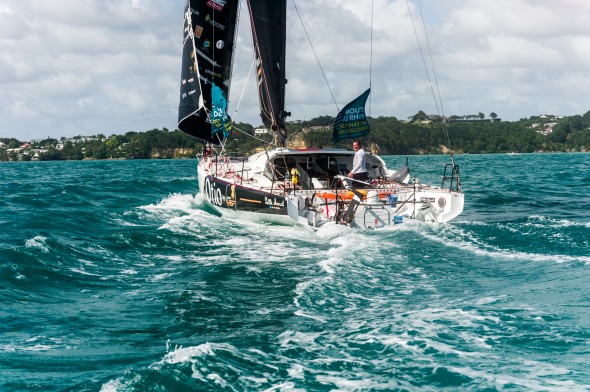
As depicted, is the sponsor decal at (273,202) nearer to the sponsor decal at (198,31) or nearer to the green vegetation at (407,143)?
the sponsor decal at (198,31)

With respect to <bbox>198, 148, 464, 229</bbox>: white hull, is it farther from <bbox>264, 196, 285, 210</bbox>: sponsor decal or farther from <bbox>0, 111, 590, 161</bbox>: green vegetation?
<bbox>0, 111, 590, 161</bbox>: green vegetation

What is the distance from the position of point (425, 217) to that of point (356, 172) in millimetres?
2214

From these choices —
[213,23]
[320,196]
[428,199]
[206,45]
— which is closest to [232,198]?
[320,196]

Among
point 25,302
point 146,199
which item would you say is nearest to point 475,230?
point 25,302

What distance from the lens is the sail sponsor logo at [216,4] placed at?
20978 mm

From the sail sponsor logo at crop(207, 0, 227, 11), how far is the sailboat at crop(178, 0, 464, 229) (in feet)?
0.06

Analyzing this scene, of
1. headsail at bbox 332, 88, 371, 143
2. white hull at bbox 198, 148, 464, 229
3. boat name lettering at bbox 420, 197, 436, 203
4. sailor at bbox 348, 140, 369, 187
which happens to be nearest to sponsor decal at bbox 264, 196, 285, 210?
white hull at bbox 198, 148, 464, 229

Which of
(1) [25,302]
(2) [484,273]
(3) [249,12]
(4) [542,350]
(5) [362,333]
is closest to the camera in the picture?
(4) [542,350]

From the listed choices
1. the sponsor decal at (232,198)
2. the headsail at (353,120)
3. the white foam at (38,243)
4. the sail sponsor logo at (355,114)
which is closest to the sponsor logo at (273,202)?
the sponsor decal at (232,198)

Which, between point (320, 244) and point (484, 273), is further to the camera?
point (320, 244)

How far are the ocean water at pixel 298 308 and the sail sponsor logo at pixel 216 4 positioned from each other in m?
8.42

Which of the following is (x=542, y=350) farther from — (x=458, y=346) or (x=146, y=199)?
(x=146, y=199)

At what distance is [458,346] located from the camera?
6.91 metres

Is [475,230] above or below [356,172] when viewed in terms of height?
below
